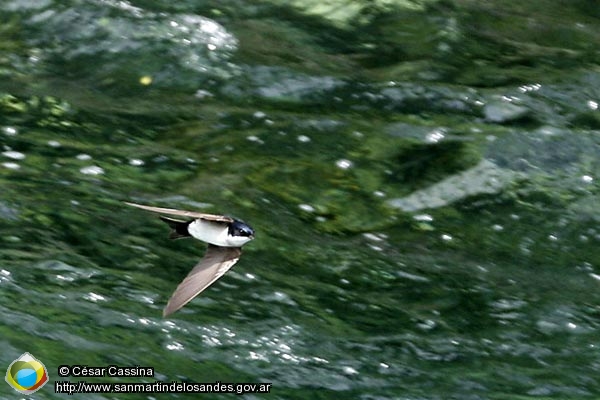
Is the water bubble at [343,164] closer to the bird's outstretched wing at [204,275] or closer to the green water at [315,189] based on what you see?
the green water at [315,189]

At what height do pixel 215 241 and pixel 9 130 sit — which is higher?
pixel 215 241

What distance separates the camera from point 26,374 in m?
5.29

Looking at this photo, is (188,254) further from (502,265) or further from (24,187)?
(502,265)

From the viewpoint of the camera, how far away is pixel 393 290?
23.0 feet

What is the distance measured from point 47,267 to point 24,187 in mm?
1031

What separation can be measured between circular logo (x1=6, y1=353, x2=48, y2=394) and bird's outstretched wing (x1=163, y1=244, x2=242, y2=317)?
56 cm

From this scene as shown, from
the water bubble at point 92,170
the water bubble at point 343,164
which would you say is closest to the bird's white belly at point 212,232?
the water bubble at point 92,170

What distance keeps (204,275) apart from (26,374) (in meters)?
0.81

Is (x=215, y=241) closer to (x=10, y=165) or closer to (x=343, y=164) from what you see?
(x=10, y=165)

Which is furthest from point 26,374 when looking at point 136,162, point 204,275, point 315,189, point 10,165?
point 315,189

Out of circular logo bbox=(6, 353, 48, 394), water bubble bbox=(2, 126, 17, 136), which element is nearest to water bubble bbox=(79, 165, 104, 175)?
water bubble bbox=(2, 126, 17, 136)

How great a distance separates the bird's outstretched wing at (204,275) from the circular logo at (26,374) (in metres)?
0.56

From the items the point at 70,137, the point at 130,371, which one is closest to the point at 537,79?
the point at 70,137

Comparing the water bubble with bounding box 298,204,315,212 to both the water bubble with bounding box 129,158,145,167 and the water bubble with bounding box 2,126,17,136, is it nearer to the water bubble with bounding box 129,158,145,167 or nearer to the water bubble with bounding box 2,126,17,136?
the water bubble with bounding box 129,158,145,167
